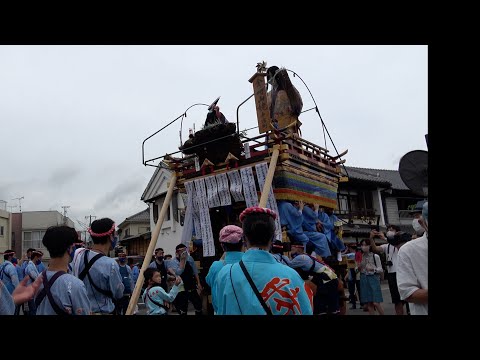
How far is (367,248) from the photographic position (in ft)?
29.7

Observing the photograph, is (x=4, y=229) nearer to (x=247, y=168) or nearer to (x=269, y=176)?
(x=247, y=168)

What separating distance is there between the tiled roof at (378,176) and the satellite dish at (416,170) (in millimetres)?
20240


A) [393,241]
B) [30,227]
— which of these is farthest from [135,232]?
[393,241]

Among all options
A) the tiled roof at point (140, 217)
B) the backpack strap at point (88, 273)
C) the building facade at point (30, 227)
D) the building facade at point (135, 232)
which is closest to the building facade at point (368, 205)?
the building facade at point (135, 232)

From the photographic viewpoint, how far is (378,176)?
1020 inches

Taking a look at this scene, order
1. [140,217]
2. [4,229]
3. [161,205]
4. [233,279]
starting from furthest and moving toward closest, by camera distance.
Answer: [140,217] < [4,229] < [161,205] < [233,279]

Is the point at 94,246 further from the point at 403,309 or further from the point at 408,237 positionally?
the point at 403,309

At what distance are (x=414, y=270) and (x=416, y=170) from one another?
744mm

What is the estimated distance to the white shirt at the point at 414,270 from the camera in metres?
2.42

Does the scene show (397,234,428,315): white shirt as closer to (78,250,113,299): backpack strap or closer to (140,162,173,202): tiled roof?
(78,250,113,299): backpack strap

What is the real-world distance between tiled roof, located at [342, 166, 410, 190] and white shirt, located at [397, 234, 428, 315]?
20620 millimetres
